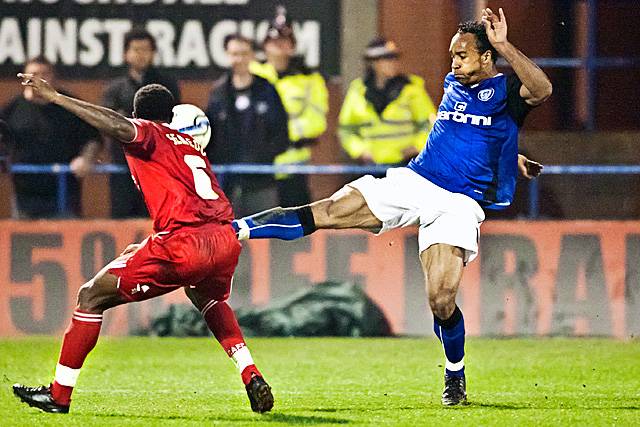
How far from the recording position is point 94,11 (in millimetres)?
14578

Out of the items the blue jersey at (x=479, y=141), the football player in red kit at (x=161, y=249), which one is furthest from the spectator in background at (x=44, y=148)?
the football player in red kit at (x=161, y=249)

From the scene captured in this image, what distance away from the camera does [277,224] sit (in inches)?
340

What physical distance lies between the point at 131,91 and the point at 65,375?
231 inches

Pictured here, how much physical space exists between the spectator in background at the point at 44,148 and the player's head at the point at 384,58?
267 cm

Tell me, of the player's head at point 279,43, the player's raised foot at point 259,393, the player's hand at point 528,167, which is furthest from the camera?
the player's head at point 279,43

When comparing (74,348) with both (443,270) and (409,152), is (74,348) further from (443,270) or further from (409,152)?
(409,152)

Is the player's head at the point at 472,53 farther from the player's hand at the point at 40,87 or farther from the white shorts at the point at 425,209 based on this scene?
the player's hand at the point at 40,87

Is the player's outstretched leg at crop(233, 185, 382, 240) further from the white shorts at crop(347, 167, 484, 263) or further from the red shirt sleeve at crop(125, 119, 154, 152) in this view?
the red shirt sleeve at crop(125, 119, 154, 152)

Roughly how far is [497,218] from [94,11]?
453cm

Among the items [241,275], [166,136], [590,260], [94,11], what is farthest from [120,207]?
[166,136]

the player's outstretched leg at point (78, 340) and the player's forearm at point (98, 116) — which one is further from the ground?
the player's forearm at point (98, 116)

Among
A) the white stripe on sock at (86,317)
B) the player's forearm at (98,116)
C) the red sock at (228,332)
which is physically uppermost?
the player's forearm at (98,116)

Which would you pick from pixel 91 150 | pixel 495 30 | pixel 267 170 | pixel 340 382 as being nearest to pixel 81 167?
pixel 91 150

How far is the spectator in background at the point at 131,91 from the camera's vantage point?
13391 mm
